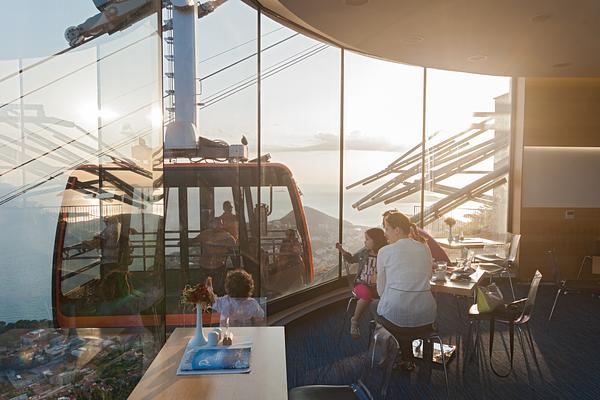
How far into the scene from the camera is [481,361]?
4.40m

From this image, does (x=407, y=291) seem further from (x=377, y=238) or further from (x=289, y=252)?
(x=289, y=252)

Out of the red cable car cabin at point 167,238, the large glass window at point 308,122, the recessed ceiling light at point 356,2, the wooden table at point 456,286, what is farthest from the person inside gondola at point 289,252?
the recessed ceiling light at point 356,2

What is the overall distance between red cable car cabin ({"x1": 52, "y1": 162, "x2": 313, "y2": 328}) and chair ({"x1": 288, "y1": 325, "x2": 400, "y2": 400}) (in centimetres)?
108

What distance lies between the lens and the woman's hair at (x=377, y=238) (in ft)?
16.1

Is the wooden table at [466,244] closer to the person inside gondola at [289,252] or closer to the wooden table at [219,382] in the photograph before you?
the person inside gondola at [289,252]

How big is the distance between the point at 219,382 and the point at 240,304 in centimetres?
110

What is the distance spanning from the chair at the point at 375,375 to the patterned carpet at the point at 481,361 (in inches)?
15.5

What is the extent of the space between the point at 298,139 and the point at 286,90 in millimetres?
631

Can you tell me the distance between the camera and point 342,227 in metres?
6.78

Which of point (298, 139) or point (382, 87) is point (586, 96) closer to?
point (382, 87)

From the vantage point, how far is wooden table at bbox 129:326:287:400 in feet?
6.92

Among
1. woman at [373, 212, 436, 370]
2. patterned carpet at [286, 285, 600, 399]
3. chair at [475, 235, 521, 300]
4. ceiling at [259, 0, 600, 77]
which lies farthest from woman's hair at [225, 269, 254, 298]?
chair at [475, 235, 521, 300]

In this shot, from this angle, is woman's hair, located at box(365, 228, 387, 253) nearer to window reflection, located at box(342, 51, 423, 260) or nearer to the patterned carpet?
the patterned carpet

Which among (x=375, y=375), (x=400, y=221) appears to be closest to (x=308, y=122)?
(x=400, y=221)
